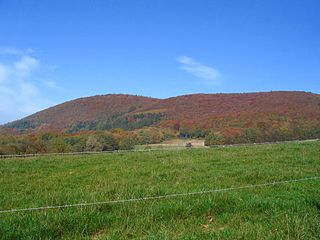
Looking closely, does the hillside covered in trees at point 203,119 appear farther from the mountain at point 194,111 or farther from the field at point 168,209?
the field at point 168,209

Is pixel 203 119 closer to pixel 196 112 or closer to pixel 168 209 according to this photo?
pixel 196 112

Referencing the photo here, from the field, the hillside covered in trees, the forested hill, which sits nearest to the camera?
the field

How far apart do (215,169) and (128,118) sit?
424 ft

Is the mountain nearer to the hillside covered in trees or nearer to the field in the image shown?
the hillside covered in trees

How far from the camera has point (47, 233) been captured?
587 cm

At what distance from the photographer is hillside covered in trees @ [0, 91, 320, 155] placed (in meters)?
55.4

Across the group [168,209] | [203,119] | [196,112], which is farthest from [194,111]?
[168,209]

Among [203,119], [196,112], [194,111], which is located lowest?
[203,119]

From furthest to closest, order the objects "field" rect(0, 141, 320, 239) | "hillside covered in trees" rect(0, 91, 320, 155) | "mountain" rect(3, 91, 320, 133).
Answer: "mountain" rect(3, 91, 320, 133) → "hillside covered in trees" rect(0, 91, 320, 155) → "field" rect(0, 141, 320, 239)

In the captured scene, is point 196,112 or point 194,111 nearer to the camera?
point 196,112

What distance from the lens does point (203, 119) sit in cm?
9388

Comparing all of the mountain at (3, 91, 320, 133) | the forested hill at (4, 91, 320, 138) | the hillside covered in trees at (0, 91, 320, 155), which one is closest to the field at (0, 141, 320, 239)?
the hillside covered in trees at (0, 91, 320, 155)

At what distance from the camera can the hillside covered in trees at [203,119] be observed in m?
55.4

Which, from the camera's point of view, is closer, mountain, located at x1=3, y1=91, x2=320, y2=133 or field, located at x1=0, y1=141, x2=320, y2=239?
field, located at x1=0, y1=141, x2=320, y2=239
